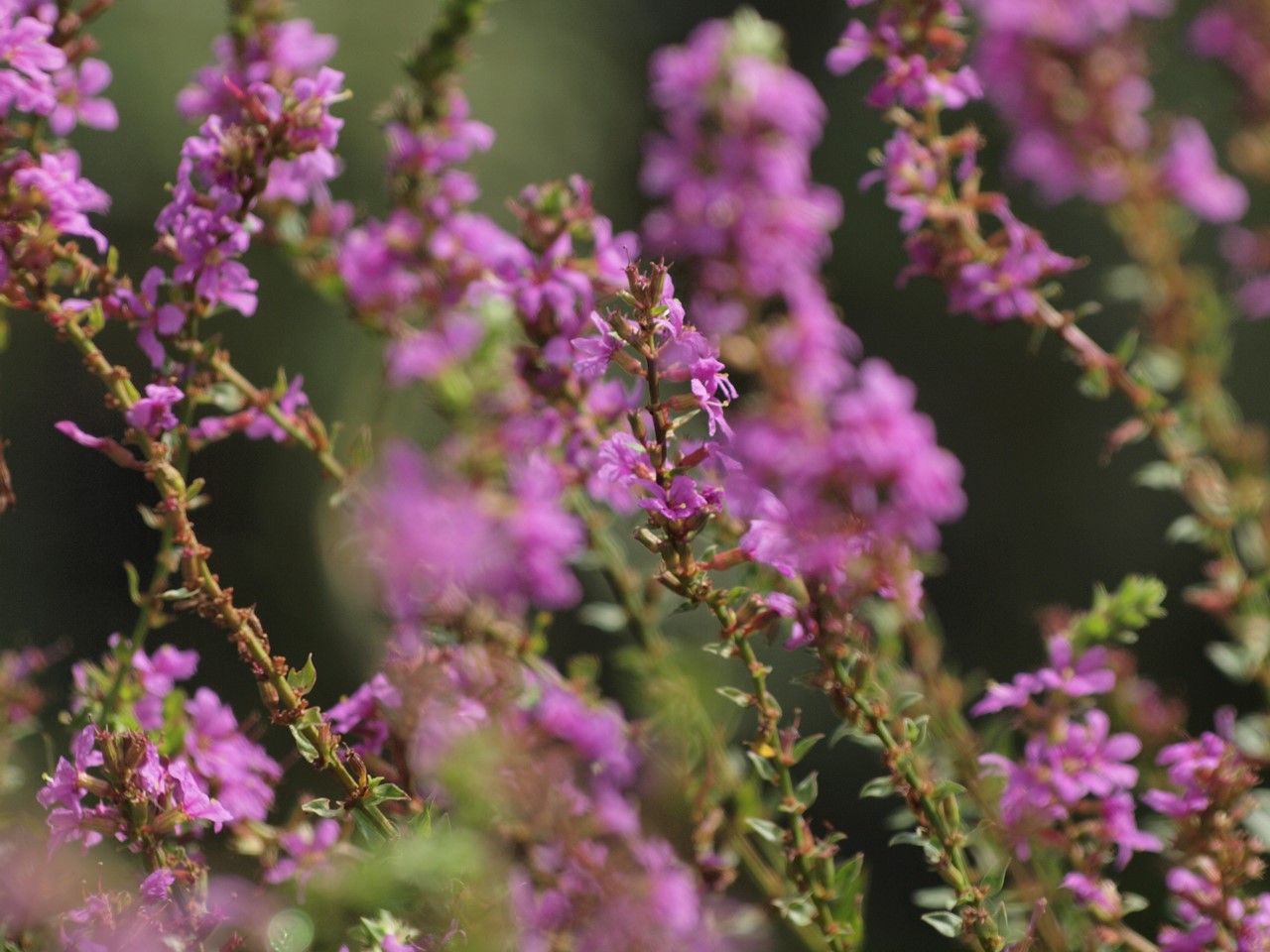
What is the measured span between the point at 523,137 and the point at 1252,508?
1620 millimetres

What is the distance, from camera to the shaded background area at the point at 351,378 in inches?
74.2

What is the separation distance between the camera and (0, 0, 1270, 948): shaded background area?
1886 mm

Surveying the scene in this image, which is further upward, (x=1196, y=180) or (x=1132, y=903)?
(x=1196, y=180)

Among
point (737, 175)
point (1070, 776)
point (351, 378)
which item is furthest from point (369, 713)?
point (351, 378)

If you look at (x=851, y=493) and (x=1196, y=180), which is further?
(x=1196, y=180)

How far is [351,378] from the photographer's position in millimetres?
1801

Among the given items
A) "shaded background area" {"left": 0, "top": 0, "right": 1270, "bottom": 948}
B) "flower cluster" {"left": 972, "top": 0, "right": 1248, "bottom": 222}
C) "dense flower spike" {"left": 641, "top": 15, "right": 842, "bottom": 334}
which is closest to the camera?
"flower cluster" {"left": 972, "top": 0, "right": 1248, "bottom": 222}

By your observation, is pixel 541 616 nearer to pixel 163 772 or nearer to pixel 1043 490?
pixel 163 772

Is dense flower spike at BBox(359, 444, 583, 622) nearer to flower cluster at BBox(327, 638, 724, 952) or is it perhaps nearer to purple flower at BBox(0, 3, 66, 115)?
flower cluster at BBox(327, 638, 724, 952)

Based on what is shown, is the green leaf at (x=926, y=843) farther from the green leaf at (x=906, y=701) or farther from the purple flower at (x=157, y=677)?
the purple flower at (x=157, y=677)

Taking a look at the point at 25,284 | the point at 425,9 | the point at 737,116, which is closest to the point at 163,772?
the point at 25,284

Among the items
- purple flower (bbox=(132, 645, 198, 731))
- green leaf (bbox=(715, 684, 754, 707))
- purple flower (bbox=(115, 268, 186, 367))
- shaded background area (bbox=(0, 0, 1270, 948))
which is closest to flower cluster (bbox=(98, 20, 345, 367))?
purple flower (bbox=(115, 268, 186, 367))

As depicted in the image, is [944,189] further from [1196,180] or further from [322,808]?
[322,808]

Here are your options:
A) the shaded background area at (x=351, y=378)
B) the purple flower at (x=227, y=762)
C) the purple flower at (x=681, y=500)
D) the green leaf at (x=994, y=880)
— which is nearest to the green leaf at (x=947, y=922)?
the green leaf at (x=994, y=880)
